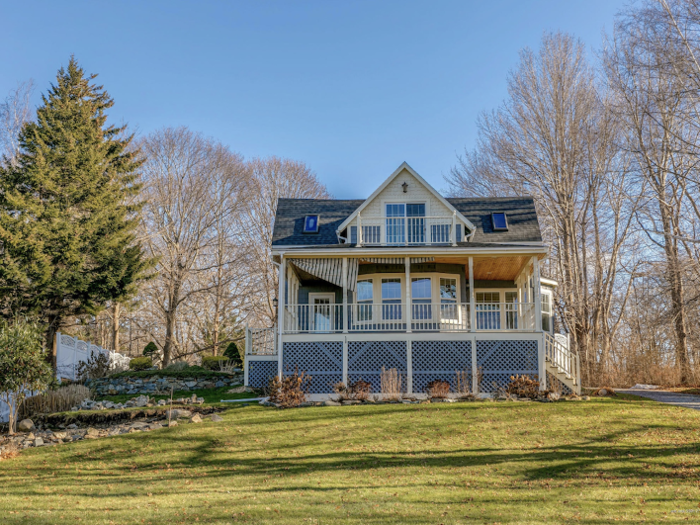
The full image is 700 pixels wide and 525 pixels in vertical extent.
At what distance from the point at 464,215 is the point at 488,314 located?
3.64 meters

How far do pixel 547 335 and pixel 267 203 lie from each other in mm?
20074

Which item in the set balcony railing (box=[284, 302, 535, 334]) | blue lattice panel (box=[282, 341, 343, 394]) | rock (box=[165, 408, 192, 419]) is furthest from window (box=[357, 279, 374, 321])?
rock (box=[165, 408, 192, 419])

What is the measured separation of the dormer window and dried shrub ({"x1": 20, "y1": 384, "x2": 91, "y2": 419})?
1471 centimetres

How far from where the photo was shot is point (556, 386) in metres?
17.0

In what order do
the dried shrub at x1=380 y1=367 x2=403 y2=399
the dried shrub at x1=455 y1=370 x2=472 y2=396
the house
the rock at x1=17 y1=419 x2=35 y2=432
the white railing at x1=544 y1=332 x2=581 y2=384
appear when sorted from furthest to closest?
the house
the white railing at x1=544 y1=332 x2=581 y2=384
the dried shrub at x1=455 y1=370 x2=472 y2=396
the dried shrub at x1=380 y1=367 x2=403 y2=399
the rock at x1=17 y1=419 x2=35 y2=432

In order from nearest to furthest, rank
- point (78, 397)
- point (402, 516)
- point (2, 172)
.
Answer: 1. point (402, 516)
2. point (78, 397)
3. point (2, 172)

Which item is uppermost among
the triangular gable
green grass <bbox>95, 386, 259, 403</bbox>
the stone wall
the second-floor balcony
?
the triangular gable

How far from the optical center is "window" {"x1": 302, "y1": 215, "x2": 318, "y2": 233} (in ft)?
66.7

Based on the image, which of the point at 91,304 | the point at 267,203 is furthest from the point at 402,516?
the point at 267,203

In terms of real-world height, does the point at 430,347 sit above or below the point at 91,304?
below

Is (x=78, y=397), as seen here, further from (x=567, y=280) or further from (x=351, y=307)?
(x=567, y=280)

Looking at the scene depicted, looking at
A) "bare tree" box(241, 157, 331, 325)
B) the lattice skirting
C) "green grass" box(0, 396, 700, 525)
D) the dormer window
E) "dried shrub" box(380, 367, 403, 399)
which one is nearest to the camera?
"green grass" box(0, 396, 700, 525)

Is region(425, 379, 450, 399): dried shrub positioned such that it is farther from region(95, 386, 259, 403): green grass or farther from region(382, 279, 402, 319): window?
region(95, 386, 259, 403): green grass

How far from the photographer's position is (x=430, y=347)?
1792 centimetres
